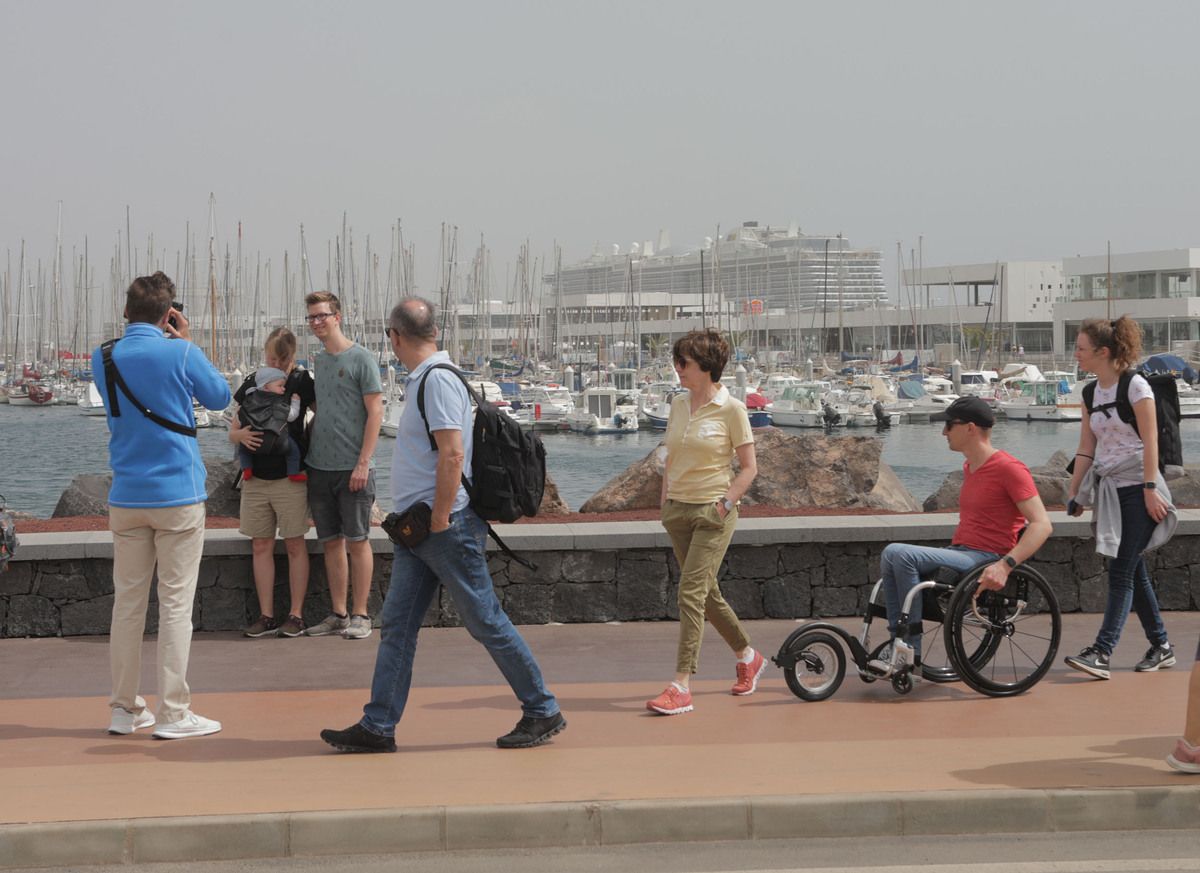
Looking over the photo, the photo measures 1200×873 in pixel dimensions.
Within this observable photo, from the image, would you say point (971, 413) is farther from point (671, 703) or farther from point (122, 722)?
point (122, 722)

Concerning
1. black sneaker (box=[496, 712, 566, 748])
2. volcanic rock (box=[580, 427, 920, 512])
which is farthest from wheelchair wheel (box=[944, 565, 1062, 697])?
volcanic rock (box=[580, 427, 920, 512])

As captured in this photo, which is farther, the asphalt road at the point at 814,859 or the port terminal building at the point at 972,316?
the port terminal building at the point at 972,316

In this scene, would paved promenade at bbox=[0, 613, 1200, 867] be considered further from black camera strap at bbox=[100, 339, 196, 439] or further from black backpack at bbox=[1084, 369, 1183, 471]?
black camera strap at bbox=[100, 339, 196, 439]

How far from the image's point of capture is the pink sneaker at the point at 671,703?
260 inches

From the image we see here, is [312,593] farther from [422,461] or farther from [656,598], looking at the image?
[422,461]

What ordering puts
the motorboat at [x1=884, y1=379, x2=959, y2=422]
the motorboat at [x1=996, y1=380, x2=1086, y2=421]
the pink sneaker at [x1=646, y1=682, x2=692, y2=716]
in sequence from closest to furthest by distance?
the pink sneaker at [x1=646, y1=682, x2=692, y2=716]
the motorboat at [x1=996, y1=380, x2=1086, y2=421]
the motorboat at [x1=884, y1=379, x2=959, y2=422]

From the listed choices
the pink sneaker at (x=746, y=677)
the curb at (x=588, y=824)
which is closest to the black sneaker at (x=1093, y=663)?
the pink sneaker at (x=746, y=677)

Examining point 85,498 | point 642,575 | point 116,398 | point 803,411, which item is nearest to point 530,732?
point 116,398

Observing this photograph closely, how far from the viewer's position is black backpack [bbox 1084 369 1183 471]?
24.1 feet

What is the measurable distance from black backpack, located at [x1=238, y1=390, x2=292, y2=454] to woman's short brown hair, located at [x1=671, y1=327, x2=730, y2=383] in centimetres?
267

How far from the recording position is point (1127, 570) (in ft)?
24.2

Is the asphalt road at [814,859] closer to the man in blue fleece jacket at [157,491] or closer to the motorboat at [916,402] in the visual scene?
the man in blue fleece jacket at [157,491]

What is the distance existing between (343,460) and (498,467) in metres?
2.64

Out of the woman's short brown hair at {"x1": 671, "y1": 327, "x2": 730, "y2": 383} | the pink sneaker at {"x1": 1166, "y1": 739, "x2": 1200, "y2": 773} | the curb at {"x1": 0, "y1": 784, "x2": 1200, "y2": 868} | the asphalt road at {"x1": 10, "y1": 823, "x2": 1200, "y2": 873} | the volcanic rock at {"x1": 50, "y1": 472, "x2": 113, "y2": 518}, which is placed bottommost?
the asphalt road at {"x1": 10, "y1": 823, "x2": 1200, "y2": 873}
